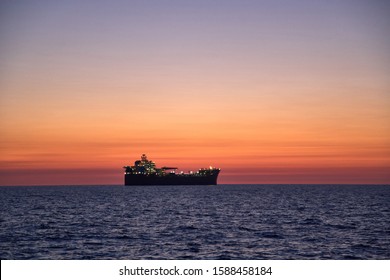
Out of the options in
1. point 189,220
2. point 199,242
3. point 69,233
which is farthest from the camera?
point 189,220

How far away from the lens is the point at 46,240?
5084cm

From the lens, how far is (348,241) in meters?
49.4

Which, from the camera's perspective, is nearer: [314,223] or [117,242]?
[117,242]

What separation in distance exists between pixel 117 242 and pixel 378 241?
2449 cm

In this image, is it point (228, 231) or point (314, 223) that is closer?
point (228, 231)

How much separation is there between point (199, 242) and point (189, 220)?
2251 centimetres
